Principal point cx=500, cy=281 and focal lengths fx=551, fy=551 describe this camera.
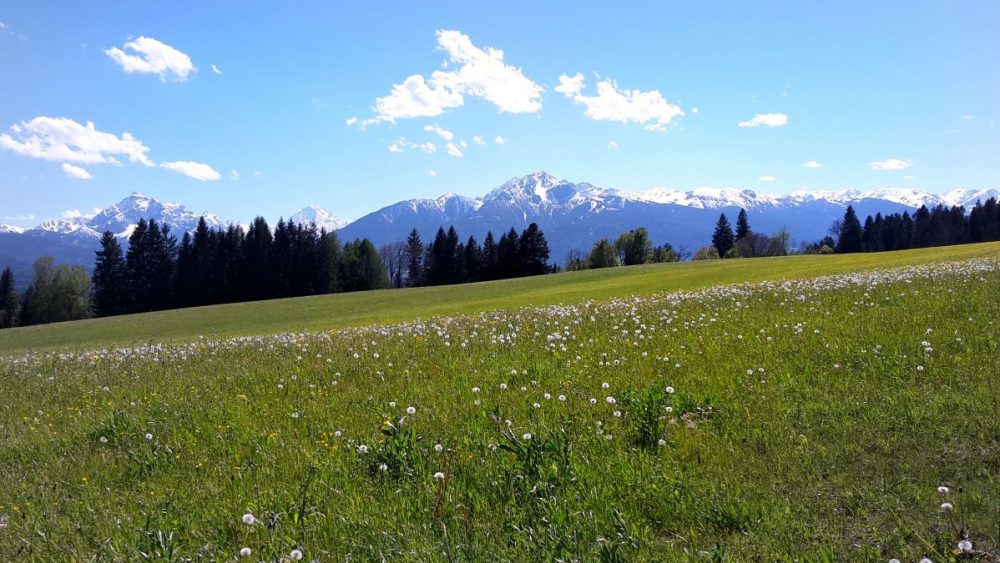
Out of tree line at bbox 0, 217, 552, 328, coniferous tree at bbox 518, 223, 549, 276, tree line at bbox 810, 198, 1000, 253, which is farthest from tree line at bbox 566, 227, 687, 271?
tree line at bbox 810, 198, 1000, 253

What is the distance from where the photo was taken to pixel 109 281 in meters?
91.6

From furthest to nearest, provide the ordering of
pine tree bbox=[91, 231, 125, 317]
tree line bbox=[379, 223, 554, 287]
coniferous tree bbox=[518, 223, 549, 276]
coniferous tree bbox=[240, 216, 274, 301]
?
tree line bbox=[379, 223, 554, 287], coniferous tree bbox=[518, 223, 549, 276], coniferous tree bbox=[240, 216, 274, 301], pine tree bbox=[91, 231, 125, 317]

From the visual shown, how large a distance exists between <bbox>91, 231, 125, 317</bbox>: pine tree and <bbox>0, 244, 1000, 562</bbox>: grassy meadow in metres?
98.2

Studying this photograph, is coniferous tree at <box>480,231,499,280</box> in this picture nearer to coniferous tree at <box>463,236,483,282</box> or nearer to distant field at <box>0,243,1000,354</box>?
coniferous tree at <box>463,236,483,282</box>

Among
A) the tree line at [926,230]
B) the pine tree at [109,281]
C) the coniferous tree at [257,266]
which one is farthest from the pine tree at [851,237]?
the pine tree at [109,281]

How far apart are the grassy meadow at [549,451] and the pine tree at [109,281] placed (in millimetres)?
98169

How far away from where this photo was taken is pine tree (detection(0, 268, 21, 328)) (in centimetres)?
9594

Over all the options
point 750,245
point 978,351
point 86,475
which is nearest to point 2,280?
point 86,475

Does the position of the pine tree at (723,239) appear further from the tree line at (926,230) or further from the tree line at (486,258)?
the tree line at (486,258)

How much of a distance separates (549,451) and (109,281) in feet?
356

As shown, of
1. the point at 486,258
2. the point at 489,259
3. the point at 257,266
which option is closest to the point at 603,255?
the point at 489,259

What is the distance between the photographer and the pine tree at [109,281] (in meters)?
91.4

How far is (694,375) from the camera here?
24.2 ft

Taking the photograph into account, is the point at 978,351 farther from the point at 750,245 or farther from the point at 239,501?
the point at 750,245
